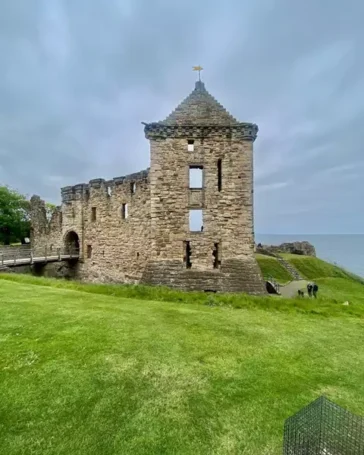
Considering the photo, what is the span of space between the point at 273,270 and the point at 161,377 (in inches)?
898

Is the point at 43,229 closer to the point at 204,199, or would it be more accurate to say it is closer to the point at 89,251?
the point at 89,251

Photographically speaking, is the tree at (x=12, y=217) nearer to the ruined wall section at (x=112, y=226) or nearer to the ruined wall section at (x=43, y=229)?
the ruined wall section at (x=43, y=229)

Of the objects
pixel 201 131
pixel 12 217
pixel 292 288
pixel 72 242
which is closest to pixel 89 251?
pixel 72 242

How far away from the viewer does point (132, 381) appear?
17.0 ft

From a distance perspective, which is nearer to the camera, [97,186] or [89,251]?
[97,186]

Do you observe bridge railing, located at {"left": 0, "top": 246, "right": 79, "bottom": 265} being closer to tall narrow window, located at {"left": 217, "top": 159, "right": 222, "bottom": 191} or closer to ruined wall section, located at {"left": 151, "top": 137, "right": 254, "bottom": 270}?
ruined wall section, located at {"left": 151, "top": 137, "right": 254, "bottom": 270}

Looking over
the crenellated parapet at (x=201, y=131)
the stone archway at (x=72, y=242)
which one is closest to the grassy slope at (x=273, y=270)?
the crenellated parapet at (x=201, y=131)

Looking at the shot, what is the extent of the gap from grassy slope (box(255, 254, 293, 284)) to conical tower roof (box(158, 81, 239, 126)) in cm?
1406

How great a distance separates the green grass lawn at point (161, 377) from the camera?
396cm

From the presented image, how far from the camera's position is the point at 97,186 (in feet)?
75.7

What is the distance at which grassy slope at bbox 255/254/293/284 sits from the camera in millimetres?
25328

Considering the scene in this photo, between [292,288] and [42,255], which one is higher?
[42,255]

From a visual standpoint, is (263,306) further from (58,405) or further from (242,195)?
(58,405)

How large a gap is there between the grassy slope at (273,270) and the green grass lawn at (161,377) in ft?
52.5
